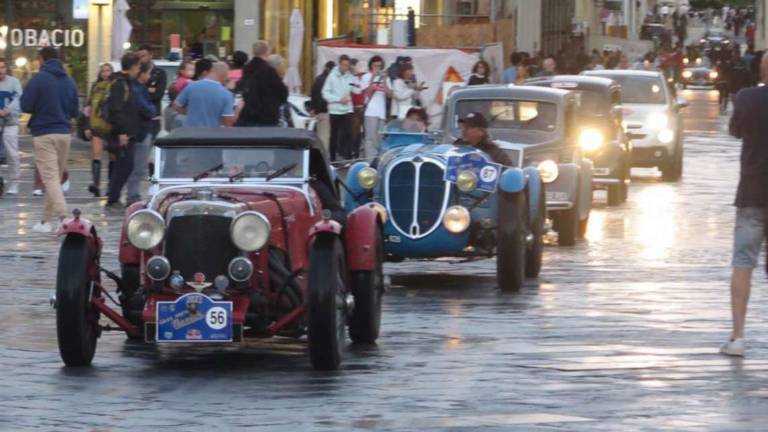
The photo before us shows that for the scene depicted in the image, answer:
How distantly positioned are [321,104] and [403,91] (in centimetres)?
185

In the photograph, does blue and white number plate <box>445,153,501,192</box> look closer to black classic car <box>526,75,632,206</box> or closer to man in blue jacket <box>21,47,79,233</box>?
man in blue jacket <box>21,47,79,233</box>

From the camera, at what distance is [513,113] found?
62.2 ft

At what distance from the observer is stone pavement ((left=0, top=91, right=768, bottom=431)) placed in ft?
30.0

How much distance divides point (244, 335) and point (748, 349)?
302 centimetres

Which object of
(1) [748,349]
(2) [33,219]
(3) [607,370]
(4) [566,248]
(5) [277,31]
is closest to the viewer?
(3) [607,370]

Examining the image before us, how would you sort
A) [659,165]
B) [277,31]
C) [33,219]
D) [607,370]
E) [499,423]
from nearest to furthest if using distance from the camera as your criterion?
[499,423], [607,370], [33,219], [659,165], [277,31]

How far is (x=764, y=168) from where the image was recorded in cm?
1102

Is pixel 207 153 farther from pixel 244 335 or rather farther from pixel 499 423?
pixel 499 423

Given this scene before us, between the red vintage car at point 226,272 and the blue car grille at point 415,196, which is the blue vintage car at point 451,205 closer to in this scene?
the blue car grille at point 415,196

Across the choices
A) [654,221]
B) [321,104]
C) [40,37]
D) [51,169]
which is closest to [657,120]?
[321,104]

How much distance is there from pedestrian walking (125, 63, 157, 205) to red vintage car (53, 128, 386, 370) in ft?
33.2

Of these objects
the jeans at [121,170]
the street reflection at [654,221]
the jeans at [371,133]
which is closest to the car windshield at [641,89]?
the street reflection at [654,221]

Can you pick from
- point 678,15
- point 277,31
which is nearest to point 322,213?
point 277,31

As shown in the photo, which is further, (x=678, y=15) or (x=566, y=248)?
(x=678, y=15)
